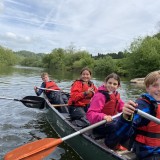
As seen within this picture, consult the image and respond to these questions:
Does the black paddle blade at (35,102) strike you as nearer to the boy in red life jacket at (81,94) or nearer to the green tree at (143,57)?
the boy in red life jacket at (81,94)

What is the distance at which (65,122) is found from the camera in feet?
18.7

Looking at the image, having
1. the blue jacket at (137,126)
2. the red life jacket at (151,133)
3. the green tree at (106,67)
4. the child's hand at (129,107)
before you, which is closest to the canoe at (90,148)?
the blue jacket at (137,126)

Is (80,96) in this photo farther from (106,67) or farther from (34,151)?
(106,67)

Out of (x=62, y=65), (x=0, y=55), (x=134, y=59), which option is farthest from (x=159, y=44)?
(x=0, y=55)

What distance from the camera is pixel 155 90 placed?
10.6 feet

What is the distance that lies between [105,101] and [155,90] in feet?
5.54

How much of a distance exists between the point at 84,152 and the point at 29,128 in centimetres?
296

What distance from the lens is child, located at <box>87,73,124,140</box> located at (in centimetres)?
460

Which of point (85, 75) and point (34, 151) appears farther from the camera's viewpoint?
point (85, 75)

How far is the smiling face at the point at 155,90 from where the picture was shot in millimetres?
3193

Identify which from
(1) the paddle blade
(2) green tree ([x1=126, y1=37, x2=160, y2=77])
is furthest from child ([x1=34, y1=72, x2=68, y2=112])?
(2) green tree ([x1=126, y1=37, x2=160, y2=77])

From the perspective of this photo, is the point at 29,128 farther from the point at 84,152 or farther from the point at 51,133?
the point at 84,152

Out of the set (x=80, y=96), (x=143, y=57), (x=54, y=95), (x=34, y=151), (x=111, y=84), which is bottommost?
(x=34, y=151)

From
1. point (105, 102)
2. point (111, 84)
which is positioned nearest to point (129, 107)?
point (111, 84)
